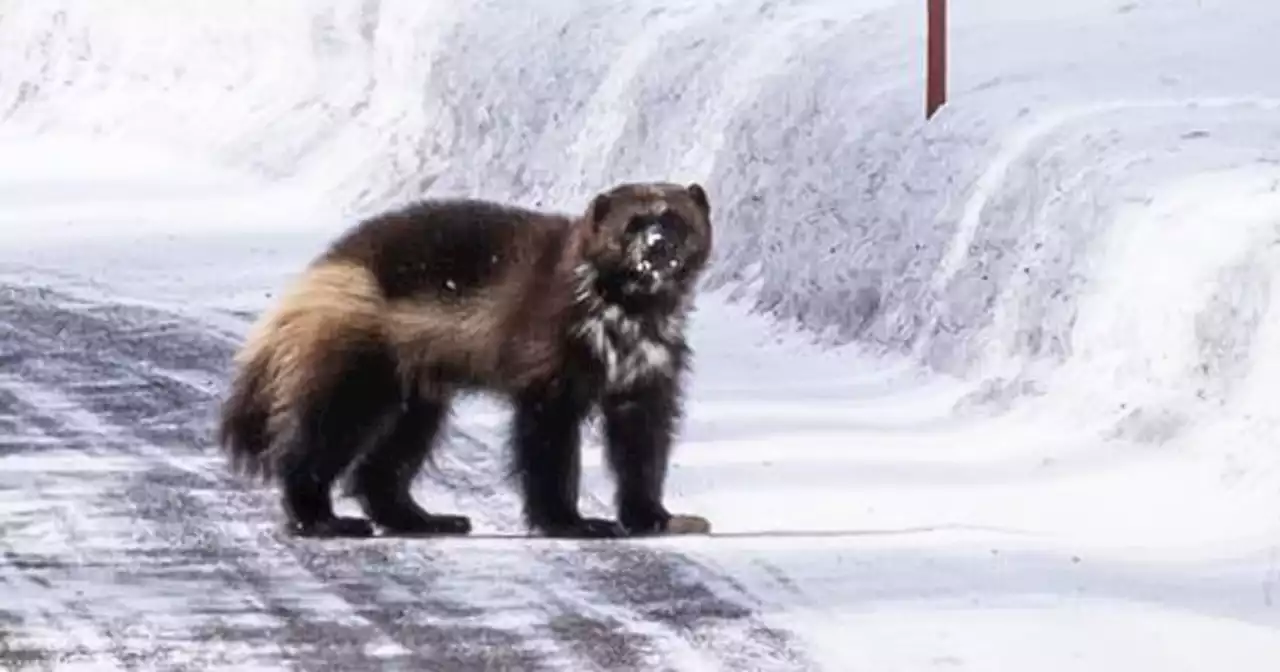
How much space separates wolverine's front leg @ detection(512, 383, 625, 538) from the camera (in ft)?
29.9

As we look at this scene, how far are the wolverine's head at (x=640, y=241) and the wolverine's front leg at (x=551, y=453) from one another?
0.36 meters

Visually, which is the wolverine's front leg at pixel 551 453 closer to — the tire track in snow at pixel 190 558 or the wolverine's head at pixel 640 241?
→ the wolverine's head at pixel 640 241

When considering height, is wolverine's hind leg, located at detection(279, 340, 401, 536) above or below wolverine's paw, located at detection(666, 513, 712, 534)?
above

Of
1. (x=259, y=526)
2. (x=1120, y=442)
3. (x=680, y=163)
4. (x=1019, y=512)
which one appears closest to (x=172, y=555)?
(x=259, y=526)

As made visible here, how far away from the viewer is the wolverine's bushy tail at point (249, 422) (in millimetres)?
9578

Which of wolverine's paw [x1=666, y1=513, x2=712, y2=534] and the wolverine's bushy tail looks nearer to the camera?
wolverine's paw [x1=666, y1=513, x2=712, y2=534]

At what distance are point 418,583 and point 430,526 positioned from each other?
3.48 feet

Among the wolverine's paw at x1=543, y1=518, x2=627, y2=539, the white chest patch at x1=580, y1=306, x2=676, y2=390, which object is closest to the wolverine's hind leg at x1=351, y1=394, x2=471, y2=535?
the wolverine's paw at x1=543, y1=518, x2=627, y2=539

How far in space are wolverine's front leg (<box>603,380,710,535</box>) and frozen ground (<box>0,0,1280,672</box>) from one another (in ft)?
0.62

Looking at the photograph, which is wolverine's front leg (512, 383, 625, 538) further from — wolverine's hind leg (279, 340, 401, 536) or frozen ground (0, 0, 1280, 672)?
wolverine's hind leg (279, 340, 401, 536)

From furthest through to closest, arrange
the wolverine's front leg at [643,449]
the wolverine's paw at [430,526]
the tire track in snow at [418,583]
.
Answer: the wolverine's paw at [430,526]
the wolverine's front leg at [643,449]
the tire track in snow at [418,583]

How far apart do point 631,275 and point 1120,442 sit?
2282 millimetres

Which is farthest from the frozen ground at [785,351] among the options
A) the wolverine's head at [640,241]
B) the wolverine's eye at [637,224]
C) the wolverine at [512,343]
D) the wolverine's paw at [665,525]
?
the wolverine's eye at [637,224]

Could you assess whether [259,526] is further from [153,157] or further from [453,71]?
[153,157]
